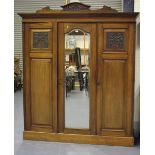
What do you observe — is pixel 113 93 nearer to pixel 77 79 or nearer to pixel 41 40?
pixel 77 79

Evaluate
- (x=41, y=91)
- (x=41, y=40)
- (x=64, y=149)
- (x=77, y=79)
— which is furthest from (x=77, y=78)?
(x=64, y=149)

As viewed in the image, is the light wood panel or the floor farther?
the light wood panel

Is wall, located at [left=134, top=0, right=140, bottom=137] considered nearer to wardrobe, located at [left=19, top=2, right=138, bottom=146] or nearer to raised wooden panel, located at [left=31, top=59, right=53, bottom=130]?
wardrobe, located at [left=19, top=2, right=138, bottom=146]

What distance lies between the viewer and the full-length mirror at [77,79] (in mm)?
3705

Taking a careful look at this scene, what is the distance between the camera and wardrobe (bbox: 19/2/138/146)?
3.58m

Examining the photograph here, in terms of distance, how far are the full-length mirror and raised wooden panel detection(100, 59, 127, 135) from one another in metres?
0.27

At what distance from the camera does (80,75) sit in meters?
3.79

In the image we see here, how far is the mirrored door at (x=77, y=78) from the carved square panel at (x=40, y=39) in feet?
0.76

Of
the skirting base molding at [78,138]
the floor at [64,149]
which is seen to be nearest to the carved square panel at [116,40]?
the skirting base molding at [78,138]

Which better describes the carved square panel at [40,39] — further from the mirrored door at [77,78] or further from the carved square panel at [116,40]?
the carved square panel at [116,40]

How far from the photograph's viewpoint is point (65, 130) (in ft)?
12.7

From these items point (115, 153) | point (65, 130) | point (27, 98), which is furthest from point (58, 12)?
point (115, 153)

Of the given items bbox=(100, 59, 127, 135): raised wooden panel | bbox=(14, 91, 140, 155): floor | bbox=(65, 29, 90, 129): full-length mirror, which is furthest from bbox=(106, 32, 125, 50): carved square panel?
bbox=(14, 91, 140, 155): floor
